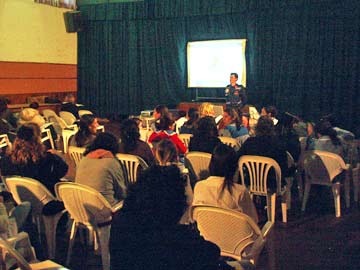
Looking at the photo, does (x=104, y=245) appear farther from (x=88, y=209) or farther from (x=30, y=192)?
(x=30, y=192)

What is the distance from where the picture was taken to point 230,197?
314 cm

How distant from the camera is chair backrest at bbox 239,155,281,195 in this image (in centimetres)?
420

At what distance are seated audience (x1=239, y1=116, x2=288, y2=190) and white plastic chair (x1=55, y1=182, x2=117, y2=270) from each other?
1.69 meters

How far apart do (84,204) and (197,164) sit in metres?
1.46

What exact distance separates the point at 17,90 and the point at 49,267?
28.6 feet

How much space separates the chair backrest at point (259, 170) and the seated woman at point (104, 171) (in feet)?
4.21

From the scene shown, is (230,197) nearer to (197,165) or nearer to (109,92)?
(197,165)

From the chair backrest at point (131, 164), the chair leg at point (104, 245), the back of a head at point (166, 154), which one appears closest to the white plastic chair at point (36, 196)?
the chair leg at point (104, 245)

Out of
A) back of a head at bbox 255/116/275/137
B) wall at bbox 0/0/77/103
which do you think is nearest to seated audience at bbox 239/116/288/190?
back of a head at bbox 255/116/275/137

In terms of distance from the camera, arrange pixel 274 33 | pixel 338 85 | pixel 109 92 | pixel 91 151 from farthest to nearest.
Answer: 1. pixel 109 92
2. pixel 274 33
3. pixel 338 85
4. pixel 91 151

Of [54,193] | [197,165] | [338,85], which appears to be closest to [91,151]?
[54,193]

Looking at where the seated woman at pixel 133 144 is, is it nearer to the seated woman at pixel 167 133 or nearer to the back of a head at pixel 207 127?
the seated woman at pixel 167 133

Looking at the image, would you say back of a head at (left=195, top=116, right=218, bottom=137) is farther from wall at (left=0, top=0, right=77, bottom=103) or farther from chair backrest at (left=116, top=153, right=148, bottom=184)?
wall at (left=0, top=0, right=77, bottom=103)

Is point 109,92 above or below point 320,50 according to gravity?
below
